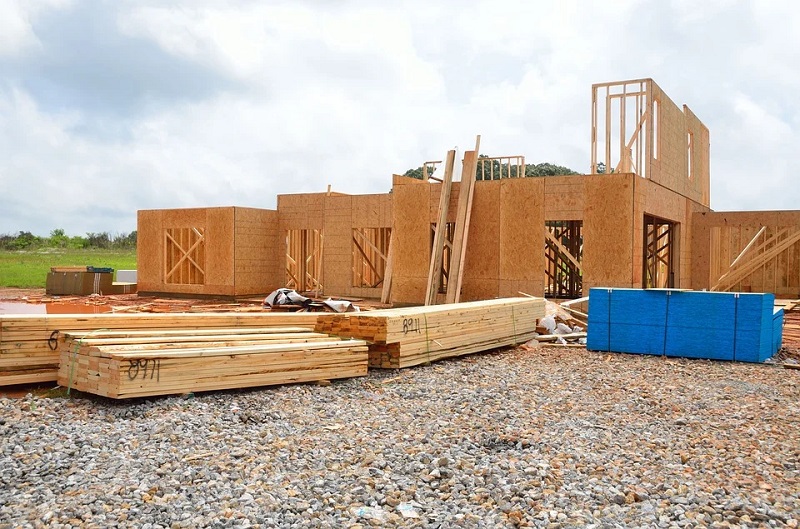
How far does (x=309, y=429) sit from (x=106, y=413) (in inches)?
84.3

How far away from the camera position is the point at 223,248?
848 inches

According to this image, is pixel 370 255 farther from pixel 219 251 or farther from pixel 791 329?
pixel 791 329

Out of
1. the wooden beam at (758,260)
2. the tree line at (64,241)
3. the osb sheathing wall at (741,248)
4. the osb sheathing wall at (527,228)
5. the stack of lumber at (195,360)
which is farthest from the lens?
the tree line at (64,241)

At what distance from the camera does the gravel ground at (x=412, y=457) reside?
4434 millimetres

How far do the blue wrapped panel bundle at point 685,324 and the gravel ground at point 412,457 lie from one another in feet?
6.53

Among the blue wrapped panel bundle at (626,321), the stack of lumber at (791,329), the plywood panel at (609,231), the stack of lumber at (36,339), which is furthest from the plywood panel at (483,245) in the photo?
the stack of lumber at (36,339)

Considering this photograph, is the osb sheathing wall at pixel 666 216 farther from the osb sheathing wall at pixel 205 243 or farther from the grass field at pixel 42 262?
the grass field at pixel 42 262

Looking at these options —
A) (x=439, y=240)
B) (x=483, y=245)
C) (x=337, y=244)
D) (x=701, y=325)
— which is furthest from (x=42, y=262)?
(x=701, y=325)

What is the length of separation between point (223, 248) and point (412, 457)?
1721 centimetres

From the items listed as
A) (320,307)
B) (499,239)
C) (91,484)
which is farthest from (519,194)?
(91,484)

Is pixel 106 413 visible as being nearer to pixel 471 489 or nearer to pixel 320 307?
pixel 471 489

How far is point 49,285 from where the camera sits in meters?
23.5

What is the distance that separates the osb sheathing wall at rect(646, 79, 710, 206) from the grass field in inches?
984

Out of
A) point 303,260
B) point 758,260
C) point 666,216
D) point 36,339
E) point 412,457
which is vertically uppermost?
point 666,216
